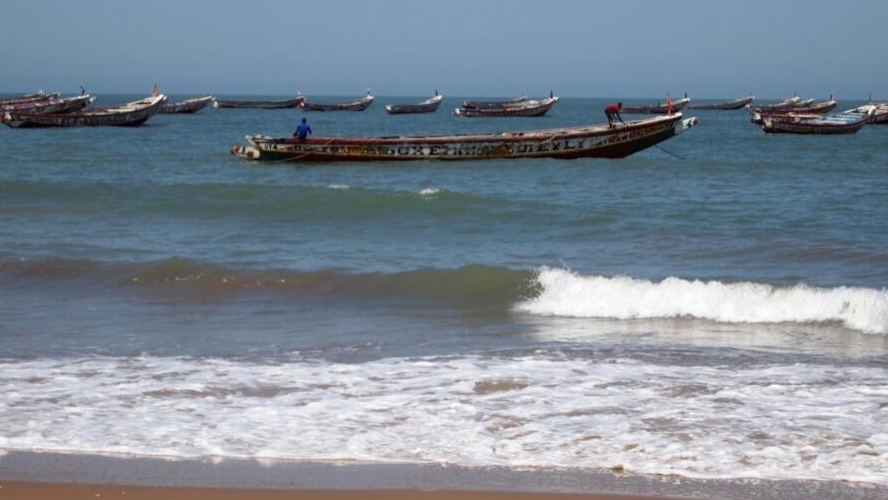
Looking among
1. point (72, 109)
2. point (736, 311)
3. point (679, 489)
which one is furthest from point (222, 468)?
point (72, 109)

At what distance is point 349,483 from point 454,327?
4.98m

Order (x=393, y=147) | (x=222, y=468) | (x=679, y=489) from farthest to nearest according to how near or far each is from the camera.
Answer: (x=393, y=147) → (x=222, y=468) → (x=679, y=489)

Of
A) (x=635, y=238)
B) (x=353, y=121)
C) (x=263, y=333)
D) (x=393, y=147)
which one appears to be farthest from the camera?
(x=353, y=121)

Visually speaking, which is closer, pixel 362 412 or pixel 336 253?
pixel 362 412

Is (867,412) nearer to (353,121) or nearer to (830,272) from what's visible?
(830,272)

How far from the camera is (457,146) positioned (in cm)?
2873

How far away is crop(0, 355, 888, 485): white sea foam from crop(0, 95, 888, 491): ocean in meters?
0.02

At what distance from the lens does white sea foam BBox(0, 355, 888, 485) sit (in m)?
5.98

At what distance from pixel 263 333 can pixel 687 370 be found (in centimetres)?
381

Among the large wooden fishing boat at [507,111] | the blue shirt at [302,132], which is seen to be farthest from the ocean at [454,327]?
the large wooden fishing boat at [507,111]

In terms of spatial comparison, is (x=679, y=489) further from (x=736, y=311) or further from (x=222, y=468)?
(x=736, y=311)

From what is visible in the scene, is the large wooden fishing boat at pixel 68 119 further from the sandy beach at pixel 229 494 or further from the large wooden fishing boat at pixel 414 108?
the sandy beach at pixel 229 494

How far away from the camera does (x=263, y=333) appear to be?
9.96m

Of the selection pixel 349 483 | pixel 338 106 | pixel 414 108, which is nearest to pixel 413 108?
pixel 414 108
